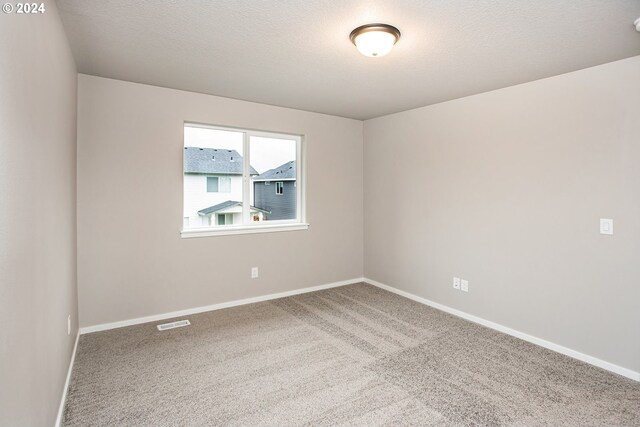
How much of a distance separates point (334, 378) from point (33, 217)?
2.05m

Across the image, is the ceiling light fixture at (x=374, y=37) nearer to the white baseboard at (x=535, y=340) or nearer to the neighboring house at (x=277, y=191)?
the neighboring house at (x=277, y=191)

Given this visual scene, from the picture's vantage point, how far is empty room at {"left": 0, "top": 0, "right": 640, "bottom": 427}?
1.96 m

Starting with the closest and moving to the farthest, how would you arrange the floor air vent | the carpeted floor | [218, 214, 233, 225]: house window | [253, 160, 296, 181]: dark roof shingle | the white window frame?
the carpeted floor
the floor air vent
the white window frame
[218, 214, 233, 225]: house window
[253, 160, 296, 181]: dark roof shingle

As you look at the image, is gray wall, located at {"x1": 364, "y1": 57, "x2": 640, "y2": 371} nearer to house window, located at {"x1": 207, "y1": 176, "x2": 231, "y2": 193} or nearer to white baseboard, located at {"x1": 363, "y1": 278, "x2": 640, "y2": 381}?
white baseboard, located at {"x1": 363, "y1": 278, "x2": 640, "y2": 381}

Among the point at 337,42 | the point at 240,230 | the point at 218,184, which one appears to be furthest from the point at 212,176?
the point at 337,42

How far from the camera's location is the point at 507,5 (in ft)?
6.24

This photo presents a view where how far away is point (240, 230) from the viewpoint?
407 cm

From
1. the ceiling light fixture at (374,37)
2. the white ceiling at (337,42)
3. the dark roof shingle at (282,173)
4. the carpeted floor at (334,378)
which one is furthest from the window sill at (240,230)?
the ceiling light fixture at (374,37)

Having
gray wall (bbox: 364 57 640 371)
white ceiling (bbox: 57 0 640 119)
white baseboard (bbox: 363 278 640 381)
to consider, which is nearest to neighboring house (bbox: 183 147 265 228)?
white ceiling (bbox: 57 0 640 119)

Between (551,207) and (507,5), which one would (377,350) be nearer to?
(551,207)

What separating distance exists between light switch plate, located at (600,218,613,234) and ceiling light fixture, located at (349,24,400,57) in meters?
2.11

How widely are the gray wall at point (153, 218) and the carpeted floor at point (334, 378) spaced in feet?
1.31

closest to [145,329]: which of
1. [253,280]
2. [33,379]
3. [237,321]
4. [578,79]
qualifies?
[237,321]

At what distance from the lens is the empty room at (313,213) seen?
6.43 ft
